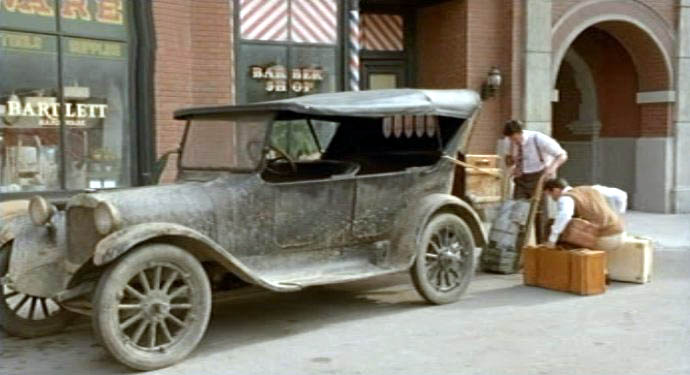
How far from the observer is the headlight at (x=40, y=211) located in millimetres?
5595

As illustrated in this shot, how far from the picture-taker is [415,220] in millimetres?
6609

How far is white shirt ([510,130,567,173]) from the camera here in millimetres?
8461

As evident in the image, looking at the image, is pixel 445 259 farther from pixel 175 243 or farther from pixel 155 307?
pixel 155 307

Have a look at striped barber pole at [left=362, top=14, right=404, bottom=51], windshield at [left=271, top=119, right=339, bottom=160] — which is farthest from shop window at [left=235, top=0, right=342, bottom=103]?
windshield at [left=271, top=119, right=339, bottom=160]

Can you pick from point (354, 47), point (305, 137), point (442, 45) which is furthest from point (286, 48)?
point (305, 137)

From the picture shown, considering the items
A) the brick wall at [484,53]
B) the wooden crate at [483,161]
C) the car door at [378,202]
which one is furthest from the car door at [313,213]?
the brick wall at [484,53]

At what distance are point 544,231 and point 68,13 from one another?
242 inches

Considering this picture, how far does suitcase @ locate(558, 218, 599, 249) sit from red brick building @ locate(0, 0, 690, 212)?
13.9 ft

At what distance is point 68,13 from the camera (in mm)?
9281

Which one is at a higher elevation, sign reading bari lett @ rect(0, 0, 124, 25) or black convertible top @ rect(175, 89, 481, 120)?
sign reading bari lett @ rect(0, 0, 124, 25)

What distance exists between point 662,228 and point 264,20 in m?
7.04

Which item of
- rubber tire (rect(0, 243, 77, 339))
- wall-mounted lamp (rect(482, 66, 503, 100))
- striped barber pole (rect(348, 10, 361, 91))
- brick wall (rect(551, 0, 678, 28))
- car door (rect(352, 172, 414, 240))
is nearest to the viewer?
rubber tire (rect(0, 243, 77, 339))

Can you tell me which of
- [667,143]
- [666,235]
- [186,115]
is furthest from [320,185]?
[667,143]

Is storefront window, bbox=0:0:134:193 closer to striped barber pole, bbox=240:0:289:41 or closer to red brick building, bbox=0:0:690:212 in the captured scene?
red brick building, bbox=0:0:690:212
